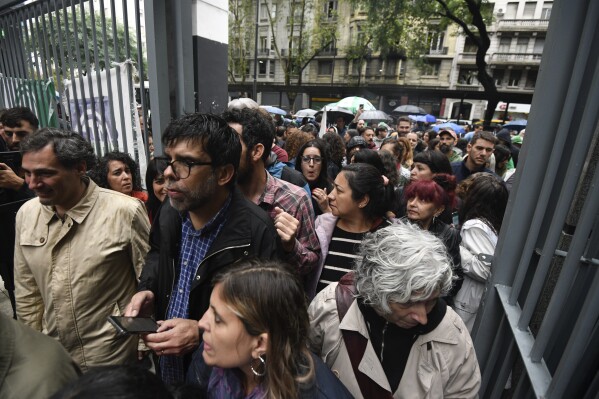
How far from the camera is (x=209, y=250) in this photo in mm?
1628

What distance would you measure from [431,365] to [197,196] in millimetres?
1345

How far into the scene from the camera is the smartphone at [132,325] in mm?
1337

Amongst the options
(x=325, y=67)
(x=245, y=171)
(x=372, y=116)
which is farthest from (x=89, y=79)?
(x=325, y=67)

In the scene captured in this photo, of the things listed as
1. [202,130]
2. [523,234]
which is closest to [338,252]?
[523,234]

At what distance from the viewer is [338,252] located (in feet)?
7.94

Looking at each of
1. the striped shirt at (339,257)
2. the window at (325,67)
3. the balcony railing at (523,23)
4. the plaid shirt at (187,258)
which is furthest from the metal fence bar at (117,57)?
the balcony railing at (523,23)

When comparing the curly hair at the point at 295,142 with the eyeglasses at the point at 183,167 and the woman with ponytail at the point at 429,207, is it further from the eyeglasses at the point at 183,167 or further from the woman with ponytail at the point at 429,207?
the eyeglasses at the point at 183,167

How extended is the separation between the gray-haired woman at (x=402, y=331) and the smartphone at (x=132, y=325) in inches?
32.7

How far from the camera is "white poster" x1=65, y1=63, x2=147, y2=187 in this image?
2.70 meters

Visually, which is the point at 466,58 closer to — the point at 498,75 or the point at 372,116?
the point at 498,75

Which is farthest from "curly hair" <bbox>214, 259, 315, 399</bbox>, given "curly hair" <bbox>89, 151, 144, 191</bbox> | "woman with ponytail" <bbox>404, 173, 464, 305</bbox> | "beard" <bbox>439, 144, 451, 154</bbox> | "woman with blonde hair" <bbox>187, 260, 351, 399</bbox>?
"beard" <bbox>439, 144, 451, 154</bbox>

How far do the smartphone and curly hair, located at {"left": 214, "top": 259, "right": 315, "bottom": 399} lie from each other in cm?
42

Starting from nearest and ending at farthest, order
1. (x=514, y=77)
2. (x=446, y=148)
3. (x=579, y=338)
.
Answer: (x=579, y=338), (x=446, y=148), (x=514, y=77)

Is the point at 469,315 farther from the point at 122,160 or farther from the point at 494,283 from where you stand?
the point at 122,160
